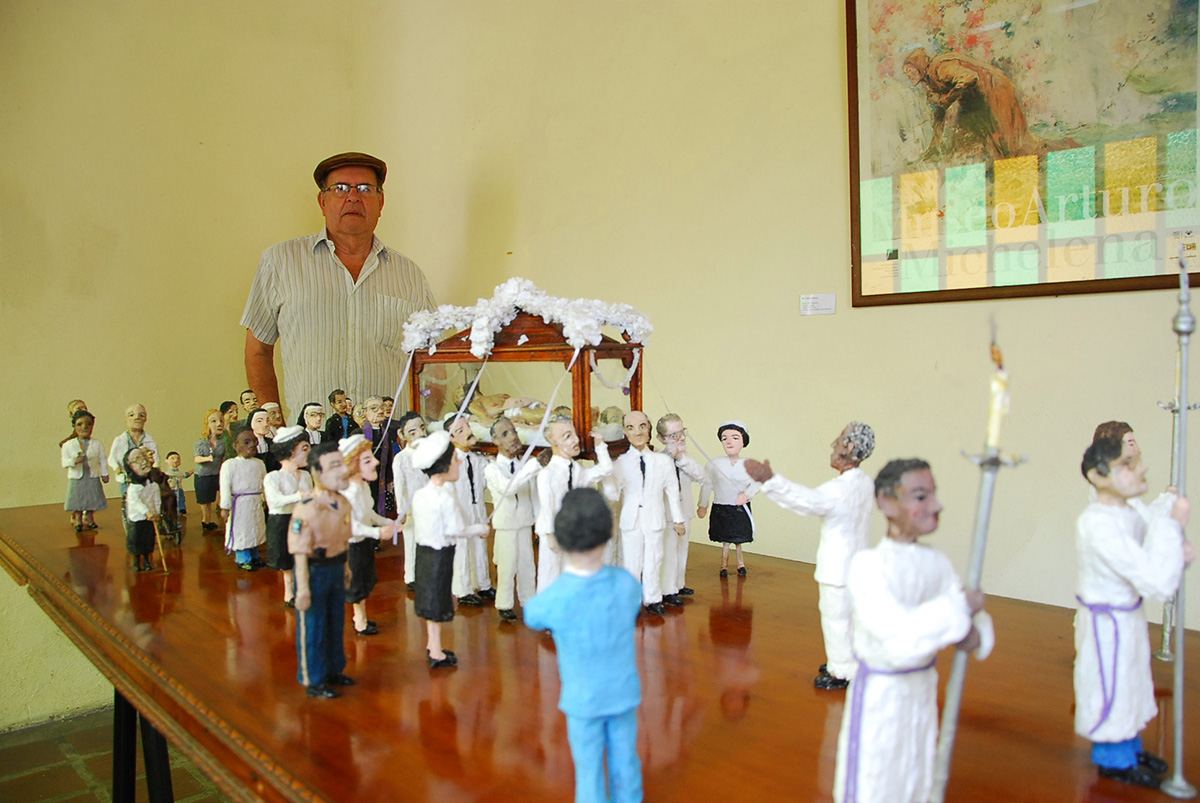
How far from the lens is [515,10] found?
6.75 metres

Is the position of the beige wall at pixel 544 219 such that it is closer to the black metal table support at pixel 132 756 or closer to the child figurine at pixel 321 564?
the black metal table support at pixel 132 756

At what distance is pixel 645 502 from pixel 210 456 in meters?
3.21

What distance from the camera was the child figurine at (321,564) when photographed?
9.82 feet

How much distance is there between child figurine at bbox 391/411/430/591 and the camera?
449cm

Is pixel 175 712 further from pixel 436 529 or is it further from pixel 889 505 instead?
pixel 889 505

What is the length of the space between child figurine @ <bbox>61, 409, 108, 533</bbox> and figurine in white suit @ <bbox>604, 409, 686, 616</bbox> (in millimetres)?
3717

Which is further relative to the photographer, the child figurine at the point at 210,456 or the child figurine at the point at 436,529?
the child figurine at the point at 210,456

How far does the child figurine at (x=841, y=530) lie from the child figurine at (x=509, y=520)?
148cm

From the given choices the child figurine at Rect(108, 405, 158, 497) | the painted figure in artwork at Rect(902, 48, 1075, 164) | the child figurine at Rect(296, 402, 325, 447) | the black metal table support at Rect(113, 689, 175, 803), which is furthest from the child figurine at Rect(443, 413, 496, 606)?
the painted figure in artwork at Rect(902, 48, 1075, 164)

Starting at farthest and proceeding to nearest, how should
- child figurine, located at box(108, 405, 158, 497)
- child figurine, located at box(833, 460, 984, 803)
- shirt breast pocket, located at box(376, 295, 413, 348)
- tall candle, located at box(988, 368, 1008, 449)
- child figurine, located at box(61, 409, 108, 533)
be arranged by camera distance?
shirt breast pocket, located at box(376, 295, 413, 348) → child figurine, located at box(61, 409, 108, 533) → child figurine, located at box(108, 405, 158, 497) → child figurine, located at box(833, 460, 984, 803) → tall candle, located at box(988, 368, 1008, 449)

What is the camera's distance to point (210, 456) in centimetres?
565

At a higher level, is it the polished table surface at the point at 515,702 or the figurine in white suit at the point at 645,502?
the figurine in white suit at the point at 645,502

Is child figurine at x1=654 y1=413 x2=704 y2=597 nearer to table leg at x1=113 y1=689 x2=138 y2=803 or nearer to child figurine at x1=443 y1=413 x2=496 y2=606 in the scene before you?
child figurine at x1=443 y1=413 x2=496 y2=606

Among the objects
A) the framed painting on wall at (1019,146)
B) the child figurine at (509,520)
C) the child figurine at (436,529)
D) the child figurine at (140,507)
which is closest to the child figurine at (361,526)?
the child figurine at (436,529)
